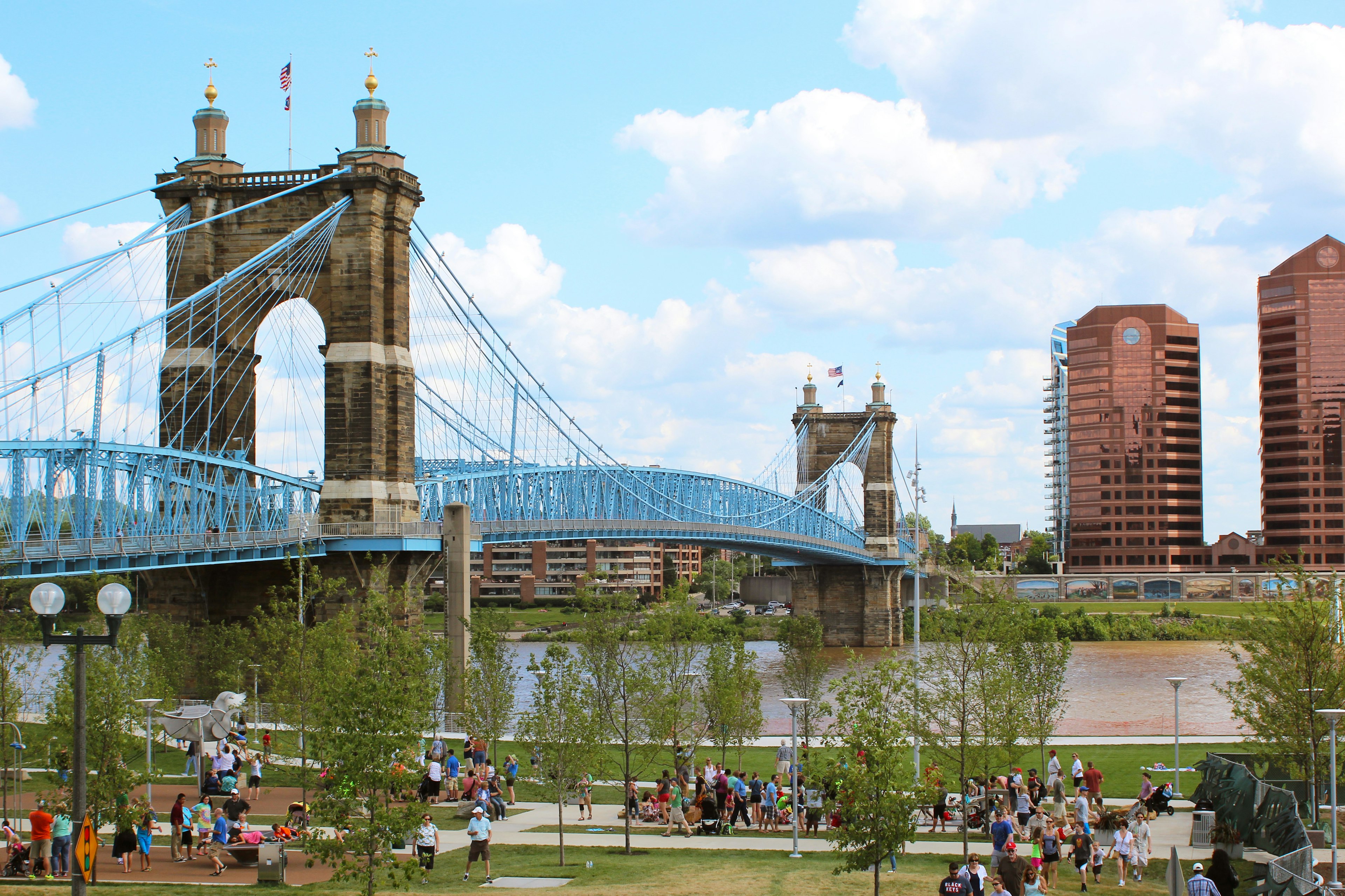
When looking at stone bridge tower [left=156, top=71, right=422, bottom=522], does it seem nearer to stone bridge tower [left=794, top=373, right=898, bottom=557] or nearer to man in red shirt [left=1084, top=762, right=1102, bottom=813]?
man in red shirt [left=1084, top=762, right=1102, bottom=813]

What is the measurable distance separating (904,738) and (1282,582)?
13886mm

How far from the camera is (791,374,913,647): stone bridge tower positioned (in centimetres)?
10381

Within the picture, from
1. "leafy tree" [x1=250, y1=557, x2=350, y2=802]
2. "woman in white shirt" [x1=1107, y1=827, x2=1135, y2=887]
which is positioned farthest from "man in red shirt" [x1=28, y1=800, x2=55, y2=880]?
"woman in white shirt" [x1=1107, y1=827, x2=1135, y2=887]

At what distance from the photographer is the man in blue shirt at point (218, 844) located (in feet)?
68.0

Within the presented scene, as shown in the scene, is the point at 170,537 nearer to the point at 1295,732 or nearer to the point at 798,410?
the point at 1295,732

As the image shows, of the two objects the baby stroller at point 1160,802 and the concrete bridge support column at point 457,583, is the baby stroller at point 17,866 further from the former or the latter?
the concrete bridge support column at point 457,583

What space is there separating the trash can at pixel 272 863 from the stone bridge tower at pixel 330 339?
2151 centimetres

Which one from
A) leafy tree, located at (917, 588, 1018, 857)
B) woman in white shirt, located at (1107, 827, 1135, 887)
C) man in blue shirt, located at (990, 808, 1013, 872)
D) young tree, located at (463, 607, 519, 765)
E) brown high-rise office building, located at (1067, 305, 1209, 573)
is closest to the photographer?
woman in white shirt, located at (1107, 827, 1135, 887)

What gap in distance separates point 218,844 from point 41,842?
2785mm

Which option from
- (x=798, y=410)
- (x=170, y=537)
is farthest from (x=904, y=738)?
(x=798, y=410)

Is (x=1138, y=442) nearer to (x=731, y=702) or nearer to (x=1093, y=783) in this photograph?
(x=731, y=702)

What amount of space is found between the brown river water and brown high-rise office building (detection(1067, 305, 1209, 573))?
5389 centimetres

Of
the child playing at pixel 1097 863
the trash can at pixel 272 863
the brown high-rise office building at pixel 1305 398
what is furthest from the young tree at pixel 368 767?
the brown high-rise office building at pixel 1305 398

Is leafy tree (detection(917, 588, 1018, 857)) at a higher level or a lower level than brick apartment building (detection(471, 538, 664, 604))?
higher
